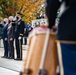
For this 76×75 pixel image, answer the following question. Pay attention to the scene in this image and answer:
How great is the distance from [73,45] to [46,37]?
0.25m

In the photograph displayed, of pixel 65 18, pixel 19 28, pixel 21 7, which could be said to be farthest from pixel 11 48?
pixel 21 7

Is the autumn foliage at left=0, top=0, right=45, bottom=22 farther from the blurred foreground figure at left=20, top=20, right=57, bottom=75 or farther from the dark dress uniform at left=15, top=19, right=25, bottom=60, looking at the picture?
the blurred foreground figure at left=20, top=20, right=57, bottom=75

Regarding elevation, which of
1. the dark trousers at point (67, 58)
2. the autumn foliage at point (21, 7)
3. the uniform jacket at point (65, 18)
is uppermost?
the autumn foliage at point (21, 7)

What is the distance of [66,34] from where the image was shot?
2346 mm

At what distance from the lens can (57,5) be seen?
237cm

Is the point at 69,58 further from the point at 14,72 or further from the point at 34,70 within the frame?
the point at 14,72

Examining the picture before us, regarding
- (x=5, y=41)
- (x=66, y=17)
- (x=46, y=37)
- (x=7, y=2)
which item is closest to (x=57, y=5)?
(x=66, y=17)

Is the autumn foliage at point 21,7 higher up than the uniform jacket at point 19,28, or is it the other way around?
the autumn foliage at point 21,7

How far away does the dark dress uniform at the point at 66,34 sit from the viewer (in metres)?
2.33

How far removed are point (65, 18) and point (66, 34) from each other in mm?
126

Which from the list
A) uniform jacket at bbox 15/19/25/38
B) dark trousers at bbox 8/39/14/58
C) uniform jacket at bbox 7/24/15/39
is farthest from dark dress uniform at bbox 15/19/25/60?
dark trousers at bbox 8/39/14/58

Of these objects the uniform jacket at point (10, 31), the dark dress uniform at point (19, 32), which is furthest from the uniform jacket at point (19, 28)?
the uniform jacket at point (10, 31)

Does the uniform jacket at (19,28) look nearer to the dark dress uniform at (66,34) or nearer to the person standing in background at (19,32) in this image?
the person standing in background at (19,32)

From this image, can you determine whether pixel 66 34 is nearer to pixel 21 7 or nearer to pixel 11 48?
pixel 11 48
